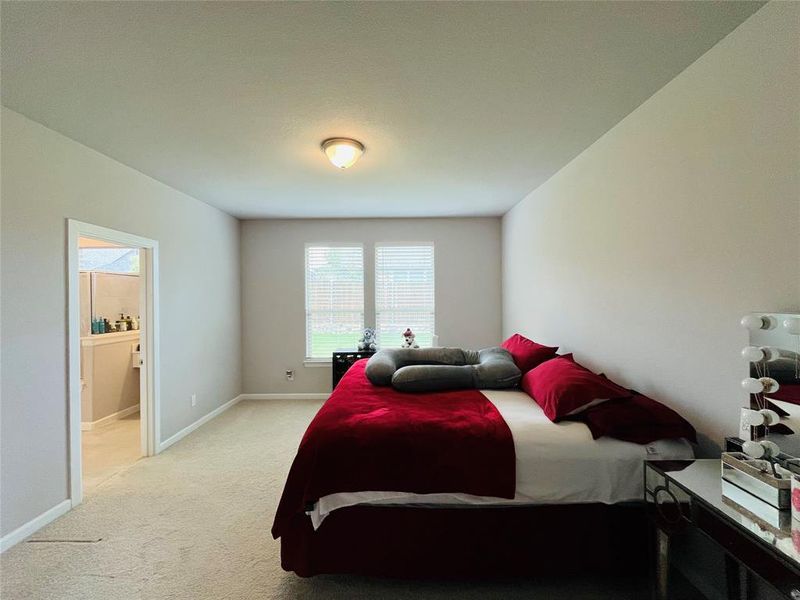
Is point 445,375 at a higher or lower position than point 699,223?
lower

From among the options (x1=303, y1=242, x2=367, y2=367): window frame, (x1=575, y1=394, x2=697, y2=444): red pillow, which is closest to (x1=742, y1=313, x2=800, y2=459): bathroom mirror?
(x1=575, y1=394, x2=697, y2=444): red pillow

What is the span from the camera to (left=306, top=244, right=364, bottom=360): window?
17.3 ft

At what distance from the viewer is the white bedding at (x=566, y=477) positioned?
175 centimetres

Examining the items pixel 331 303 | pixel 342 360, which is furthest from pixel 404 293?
pixel 342 360

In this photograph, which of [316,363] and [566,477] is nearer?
[566,477]

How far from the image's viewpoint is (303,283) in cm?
524

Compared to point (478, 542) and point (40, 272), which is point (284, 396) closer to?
point (40, 272)

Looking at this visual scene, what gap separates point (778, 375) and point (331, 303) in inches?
182

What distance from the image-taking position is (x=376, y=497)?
175cm

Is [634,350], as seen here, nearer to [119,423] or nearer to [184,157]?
[184,157]

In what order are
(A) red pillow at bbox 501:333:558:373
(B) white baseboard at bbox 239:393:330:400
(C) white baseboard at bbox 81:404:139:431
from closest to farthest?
(A) red pillow at bbox 501:333:558:373, (C) white baseboard at bbox 81:404:139:431, (B) white baseboard at bbox 239:393:330:400

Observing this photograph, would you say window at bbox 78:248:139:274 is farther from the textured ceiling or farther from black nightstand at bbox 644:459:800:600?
black nightstand at bbox 644:459:800:600

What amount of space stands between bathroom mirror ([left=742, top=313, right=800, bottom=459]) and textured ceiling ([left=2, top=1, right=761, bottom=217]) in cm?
128

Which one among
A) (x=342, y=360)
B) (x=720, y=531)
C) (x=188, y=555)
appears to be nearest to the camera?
(x=720, y=531)
